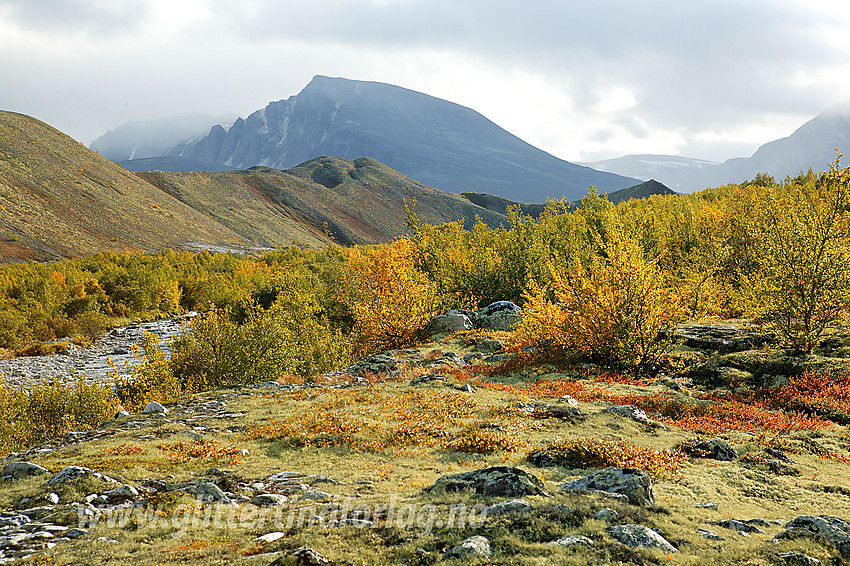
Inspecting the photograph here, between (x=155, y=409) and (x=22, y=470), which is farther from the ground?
(x=22, y=470)

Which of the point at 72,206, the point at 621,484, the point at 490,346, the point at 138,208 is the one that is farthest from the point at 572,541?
the point at 138,208

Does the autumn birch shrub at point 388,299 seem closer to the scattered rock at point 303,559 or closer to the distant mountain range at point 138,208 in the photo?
the distant mountain range at point 138,208

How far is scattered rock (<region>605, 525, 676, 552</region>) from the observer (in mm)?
5352

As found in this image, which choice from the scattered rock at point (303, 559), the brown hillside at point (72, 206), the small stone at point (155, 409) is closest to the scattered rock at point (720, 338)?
the scattered rock at point (303, 559)

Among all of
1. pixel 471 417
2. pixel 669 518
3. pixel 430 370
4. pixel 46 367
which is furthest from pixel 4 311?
pixel 669 518

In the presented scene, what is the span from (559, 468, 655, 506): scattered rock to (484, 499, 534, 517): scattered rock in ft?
5.09

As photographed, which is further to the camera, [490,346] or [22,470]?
[490,346]

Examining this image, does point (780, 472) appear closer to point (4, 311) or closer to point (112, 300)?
point (4, 311)

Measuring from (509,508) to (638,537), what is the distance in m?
1.64

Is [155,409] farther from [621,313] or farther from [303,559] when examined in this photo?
[621,313]

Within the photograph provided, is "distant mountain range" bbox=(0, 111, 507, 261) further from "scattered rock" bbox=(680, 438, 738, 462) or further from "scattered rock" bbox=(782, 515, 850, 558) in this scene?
"scattered rock" bbox=(782, 515, 850, 558)

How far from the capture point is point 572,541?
17.6ft

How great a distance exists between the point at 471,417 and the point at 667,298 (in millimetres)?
11138

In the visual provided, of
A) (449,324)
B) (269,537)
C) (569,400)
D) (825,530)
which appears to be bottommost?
(449,324)
